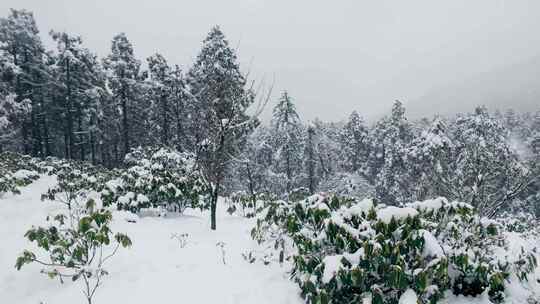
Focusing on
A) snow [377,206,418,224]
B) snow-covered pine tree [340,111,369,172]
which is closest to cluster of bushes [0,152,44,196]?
snow [377,206,418,224]

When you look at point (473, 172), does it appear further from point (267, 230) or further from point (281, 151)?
point (281, 151)

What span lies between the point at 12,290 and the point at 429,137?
969 inches

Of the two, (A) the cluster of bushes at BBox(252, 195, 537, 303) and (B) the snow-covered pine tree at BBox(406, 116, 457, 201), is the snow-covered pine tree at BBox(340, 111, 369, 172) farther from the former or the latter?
(A) the cluster of bushes at BBox(252, 195, 537, 303)

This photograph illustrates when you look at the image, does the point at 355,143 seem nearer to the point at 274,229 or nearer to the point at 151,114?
the point at 151,114

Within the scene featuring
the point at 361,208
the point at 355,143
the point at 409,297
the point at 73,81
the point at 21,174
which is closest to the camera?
the point at 409,297

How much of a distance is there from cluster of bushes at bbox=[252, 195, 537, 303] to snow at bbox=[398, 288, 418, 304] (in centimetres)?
2

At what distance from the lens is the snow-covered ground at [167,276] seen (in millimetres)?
4887

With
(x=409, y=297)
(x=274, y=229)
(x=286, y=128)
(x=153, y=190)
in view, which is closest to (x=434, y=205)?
(x=409, y=297)

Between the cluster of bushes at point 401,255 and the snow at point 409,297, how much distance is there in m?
0.02

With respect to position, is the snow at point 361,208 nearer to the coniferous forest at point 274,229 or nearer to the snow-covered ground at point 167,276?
the coniferous forest at point 274,229

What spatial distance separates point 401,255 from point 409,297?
19.2 inches

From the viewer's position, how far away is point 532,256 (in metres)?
4.37

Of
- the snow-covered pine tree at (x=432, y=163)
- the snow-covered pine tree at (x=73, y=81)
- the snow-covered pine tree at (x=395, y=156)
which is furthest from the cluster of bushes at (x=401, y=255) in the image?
the snow-covered pine tree at (x=395, y=156)

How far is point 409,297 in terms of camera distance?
3.85m
